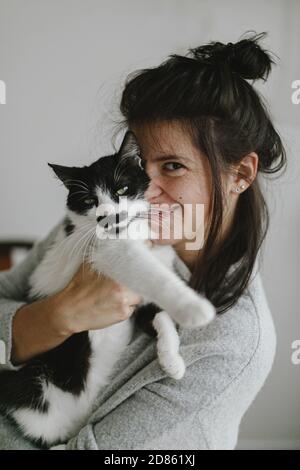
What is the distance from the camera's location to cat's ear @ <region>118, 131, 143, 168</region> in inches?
30.0

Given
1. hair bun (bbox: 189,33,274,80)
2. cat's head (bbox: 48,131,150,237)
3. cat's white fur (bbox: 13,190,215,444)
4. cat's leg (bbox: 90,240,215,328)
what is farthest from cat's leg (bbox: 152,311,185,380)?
hair bun (bbox: 189,33,274,80)

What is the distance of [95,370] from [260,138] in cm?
58

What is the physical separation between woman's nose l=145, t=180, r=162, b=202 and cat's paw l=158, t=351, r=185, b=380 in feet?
1.00

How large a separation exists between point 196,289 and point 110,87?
1.53ft

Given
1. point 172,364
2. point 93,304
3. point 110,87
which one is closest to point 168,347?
point 172,364

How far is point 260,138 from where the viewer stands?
79 centimetres

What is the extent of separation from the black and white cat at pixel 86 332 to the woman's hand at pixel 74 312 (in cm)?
3

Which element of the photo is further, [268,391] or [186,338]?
[268,391]

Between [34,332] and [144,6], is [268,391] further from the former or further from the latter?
[144,6]

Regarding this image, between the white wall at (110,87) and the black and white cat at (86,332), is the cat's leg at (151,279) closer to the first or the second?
the black and white cat at (86,332)

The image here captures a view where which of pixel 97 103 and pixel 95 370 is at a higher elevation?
pixel 97 103

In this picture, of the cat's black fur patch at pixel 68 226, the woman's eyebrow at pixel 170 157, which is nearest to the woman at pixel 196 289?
the woman's eyebrow at pixel 170 157
